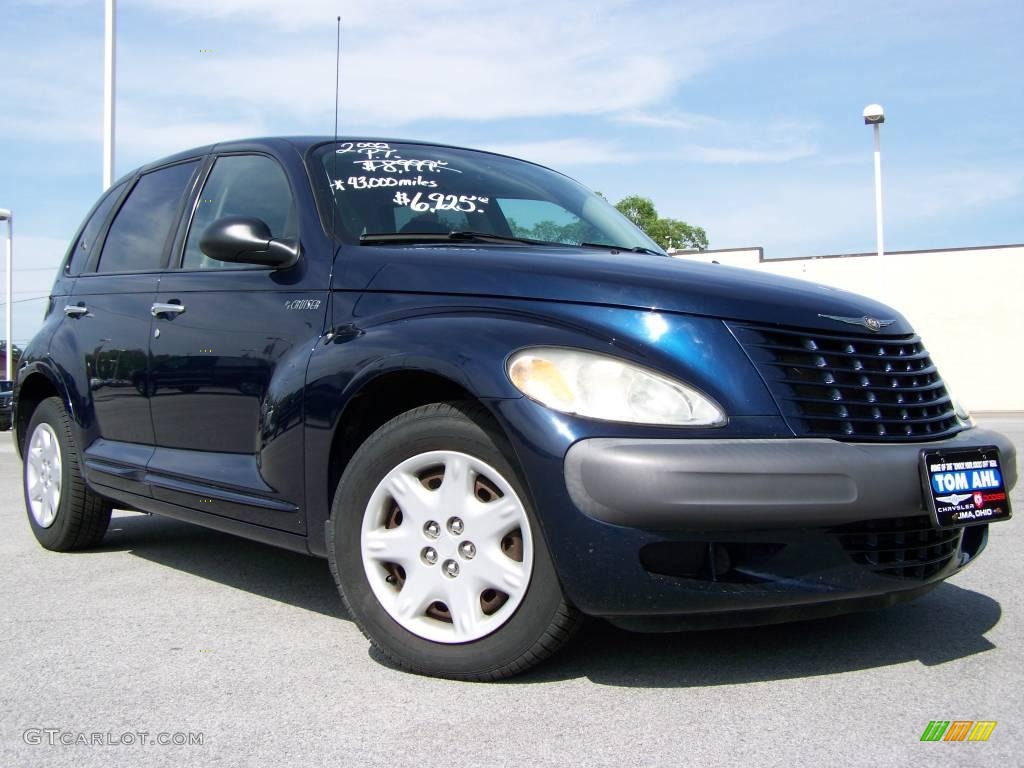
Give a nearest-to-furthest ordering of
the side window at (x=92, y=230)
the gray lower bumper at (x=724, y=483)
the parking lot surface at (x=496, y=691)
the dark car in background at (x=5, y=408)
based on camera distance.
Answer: the parking lot surface at (x=496, y=691), the gray lower bumper at (x=724, y=483), the side window at (x=92, y=230), the dark car in background at (x=5, y=408)

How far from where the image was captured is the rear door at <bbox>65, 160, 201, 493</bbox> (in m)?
4.22

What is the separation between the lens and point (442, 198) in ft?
12.3

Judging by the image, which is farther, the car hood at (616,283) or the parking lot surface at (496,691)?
the car hood at (616,283)

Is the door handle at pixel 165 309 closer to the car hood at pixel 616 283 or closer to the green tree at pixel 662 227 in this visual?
the car hood at pixel 616 283

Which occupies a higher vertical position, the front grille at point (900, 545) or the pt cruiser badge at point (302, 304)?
the pt cruiser badge at point (302, 304)

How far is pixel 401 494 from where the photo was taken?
9.66ft

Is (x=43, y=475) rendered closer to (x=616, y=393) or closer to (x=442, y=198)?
(x=442, y=198)

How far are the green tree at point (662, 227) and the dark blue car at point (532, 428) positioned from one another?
37.5 metres

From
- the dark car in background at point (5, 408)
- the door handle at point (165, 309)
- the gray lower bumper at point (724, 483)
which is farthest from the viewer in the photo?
A: the dark car in background at point (5, 408)

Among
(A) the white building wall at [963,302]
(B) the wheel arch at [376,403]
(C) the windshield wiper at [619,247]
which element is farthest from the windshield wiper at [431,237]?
(A) the white building wall at [963,302]

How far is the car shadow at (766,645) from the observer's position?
2.89 meters

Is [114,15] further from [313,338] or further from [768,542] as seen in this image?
[768,542]

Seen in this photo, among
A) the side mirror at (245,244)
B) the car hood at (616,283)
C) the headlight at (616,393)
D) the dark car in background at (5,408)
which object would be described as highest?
the side mirror at (245,244)

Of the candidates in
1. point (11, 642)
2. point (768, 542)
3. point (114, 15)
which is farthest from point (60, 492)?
point (114, 15)
